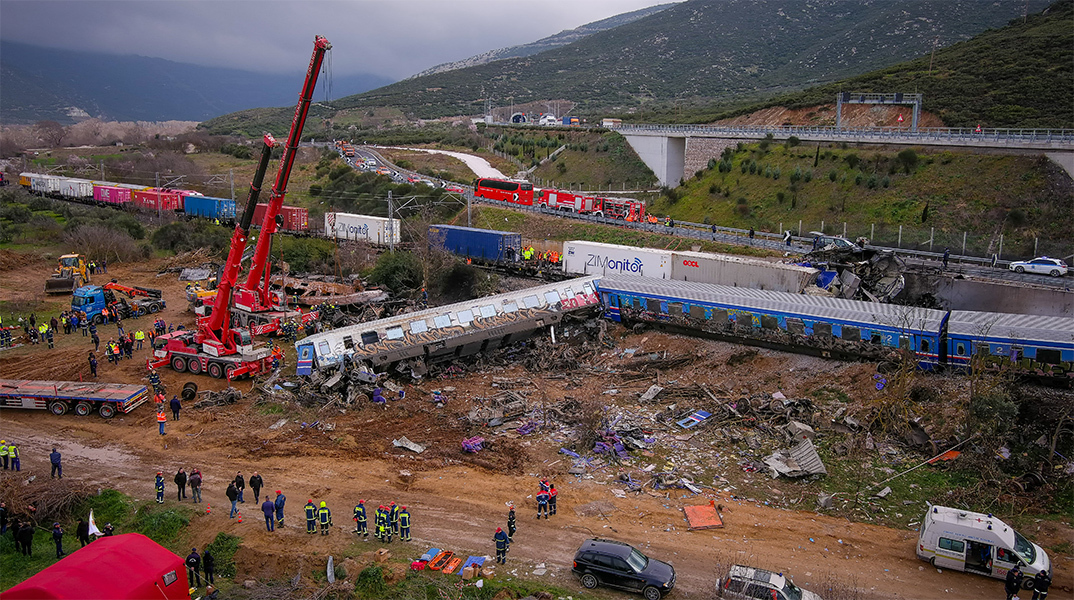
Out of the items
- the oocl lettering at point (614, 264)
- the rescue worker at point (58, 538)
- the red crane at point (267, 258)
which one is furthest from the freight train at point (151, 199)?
the rescue worker at point (58, 538)

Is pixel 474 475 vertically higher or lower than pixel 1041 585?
lower

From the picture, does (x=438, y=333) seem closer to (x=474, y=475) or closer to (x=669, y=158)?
(x=474, y=475)

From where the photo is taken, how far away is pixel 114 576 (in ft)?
39.9

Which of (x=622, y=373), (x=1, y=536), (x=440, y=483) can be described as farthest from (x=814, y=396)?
(x=1, y=536)

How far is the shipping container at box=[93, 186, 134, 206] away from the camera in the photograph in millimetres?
68375

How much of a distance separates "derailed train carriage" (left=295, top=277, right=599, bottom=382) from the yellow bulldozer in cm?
2630

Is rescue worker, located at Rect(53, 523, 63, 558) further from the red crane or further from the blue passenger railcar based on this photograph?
the blue passenger railcar

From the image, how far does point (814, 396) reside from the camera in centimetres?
2509

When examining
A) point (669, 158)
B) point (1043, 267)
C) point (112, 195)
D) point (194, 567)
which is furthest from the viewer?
point (669, 158)

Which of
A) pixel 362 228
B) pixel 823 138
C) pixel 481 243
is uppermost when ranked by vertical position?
pixel 823 138

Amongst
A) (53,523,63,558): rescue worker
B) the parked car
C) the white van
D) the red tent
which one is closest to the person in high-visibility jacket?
the red tent

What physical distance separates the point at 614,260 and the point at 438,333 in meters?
14.9

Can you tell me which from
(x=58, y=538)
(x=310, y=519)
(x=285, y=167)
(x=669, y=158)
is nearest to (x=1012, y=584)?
(x=310, y=519)

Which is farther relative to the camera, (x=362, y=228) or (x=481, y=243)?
(x=362, y=228)
